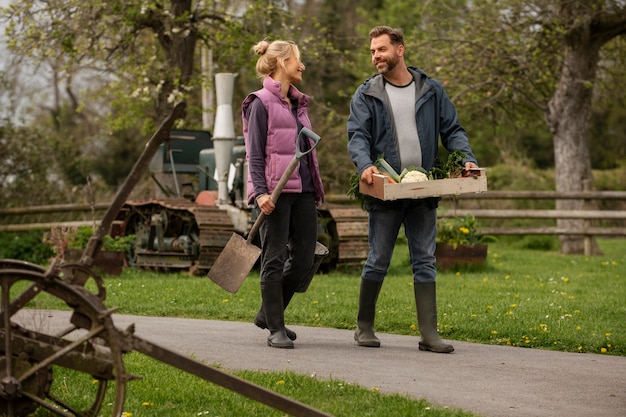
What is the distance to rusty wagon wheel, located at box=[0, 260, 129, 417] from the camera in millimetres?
4246

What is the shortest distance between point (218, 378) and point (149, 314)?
16.1 ft

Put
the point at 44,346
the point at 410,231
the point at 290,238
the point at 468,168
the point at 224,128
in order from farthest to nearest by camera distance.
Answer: the point at 224,128, the point at 290,238, the point at 410,231, the point at 468,168, the point at 44,346

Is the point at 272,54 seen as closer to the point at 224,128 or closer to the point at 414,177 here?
the point at 414,177

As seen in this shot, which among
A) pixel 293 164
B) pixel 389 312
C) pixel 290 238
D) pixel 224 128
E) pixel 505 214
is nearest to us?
pixel 293 164

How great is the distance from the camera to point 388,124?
7070 millimetres

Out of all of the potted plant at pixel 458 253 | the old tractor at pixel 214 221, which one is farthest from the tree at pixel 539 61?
the old tractor at pixel 214 221

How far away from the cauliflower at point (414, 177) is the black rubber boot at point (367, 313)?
789mm

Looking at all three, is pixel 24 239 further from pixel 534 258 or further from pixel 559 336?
pixel 559 336

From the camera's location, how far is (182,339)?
7.46 m

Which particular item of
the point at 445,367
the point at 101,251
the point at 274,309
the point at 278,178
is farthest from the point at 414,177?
the point at 101,251

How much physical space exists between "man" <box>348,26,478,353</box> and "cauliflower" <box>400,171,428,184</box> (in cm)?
23

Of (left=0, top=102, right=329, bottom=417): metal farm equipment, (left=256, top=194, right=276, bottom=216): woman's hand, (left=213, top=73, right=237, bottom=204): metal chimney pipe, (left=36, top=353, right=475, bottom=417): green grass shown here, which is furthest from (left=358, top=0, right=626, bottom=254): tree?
(left=0, top=102, right=329, bottom=417): metal farm equipment

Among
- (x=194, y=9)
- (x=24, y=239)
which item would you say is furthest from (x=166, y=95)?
(x=24, y=239)

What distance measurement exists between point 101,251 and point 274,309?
6.14m
